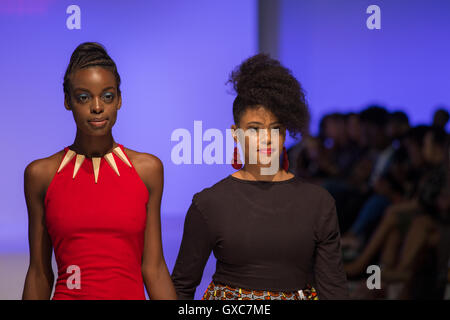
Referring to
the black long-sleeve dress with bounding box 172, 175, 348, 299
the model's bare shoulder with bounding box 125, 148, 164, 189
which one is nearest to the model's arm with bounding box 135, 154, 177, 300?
the model's bare shoulder with bounding box 125, 148, 164, 189

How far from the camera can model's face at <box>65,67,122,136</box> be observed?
1725 millimetres

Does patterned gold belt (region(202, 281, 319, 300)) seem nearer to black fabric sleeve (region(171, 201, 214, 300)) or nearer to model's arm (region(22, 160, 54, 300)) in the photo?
black fabric sleeve (region(171, 201, 214, 300))

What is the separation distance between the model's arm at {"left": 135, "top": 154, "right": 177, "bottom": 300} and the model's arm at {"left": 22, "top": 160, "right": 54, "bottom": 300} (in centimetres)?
27

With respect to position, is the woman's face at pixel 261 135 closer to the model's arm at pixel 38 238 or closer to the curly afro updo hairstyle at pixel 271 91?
the curly afro updo hairstyle at pixel 271 91

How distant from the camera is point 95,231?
67.7 inches

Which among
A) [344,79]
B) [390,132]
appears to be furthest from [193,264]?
[344,79]

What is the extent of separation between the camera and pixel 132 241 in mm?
1755

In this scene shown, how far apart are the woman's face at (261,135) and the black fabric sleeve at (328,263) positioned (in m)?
0.25

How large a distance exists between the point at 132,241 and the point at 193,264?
217 mm

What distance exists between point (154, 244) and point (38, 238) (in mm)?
325

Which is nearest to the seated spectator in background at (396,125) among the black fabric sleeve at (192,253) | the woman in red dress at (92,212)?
the black fabric sleeve at (192,253)

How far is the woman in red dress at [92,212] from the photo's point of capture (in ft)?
5.61
